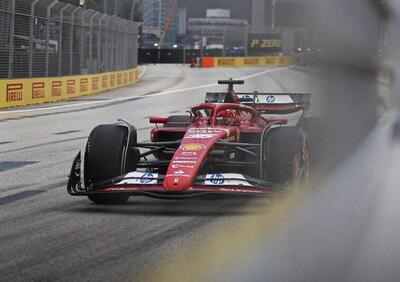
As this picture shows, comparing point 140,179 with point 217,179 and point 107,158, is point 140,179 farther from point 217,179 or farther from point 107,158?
point 217,179

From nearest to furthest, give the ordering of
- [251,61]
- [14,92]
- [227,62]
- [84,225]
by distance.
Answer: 1. [84,225]
2. [14,92]
3. [227,62]
4. [251,61]

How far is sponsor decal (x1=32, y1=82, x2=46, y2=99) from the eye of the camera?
2420 cm

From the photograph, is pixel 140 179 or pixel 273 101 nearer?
pixel 140 179

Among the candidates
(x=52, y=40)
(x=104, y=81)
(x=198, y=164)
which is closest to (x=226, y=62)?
(x=104, y=81)

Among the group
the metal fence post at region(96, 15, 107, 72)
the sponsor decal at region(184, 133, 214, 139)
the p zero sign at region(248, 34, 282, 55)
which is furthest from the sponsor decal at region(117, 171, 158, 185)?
the metal fence post at region(96, 15, 107, 72)

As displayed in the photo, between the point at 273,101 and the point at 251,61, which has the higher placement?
the point at 251,61

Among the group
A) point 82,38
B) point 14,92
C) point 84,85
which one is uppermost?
point 82,38

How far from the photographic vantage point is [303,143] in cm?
727

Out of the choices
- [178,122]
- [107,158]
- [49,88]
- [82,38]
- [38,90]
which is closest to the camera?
[107,158]

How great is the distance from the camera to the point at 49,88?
2566 cm

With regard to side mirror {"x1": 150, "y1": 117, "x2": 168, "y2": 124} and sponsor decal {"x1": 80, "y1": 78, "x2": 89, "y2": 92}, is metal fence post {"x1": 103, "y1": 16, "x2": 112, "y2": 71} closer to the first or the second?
sponsor decal {"x1": 80, "y1": 78, "x2": 89, "y2": 92}

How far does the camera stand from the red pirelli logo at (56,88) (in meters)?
26.0

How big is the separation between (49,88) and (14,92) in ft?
9.71

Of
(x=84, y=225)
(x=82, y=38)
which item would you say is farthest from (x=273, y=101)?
(x=82, y=38)
